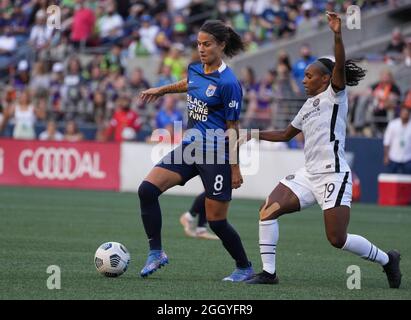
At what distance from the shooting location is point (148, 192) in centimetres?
943

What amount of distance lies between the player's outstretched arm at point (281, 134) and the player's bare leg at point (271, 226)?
53cm

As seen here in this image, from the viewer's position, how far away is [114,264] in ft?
30.8

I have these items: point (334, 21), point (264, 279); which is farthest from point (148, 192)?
point (334, 21)

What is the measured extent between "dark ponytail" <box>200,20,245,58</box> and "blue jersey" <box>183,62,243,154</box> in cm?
23

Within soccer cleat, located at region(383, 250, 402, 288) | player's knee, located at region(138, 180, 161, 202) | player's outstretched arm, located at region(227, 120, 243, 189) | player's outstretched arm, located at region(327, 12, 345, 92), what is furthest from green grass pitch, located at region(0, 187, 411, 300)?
player's outstretched arm, located at region(327, 12, 345, 92)

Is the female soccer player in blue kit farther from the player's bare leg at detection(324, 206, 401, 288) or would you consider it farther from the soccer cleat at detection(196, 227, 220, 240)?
the soccer cleat at detection(196, 227, 220, 240)

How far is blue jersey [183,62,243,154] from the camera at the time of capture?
9.34 metres

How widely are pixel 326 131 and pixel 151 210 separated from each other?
1708 mm

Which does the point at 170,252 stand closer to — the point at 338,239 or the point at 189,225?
the point at 189,225

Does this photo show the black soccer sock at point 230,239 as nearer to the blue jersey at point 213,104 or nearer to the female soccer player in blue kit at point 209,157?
the female soccer player in blue kit at point 209,157

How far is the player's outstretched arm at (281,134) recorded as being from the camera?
9523mm

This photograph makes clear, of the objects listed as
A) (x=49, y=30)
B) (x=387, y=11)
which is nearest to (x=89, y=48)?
(x=49, y=30)

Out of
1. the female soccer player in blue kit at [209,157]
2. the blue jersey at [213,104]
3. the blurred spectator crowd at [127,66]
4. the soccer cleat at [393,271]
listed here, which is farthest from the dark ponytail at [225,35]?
the blurred spectator crowd at [127,66]

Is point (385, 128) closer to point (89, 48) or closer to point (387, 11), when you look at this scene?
point (387, 11)
